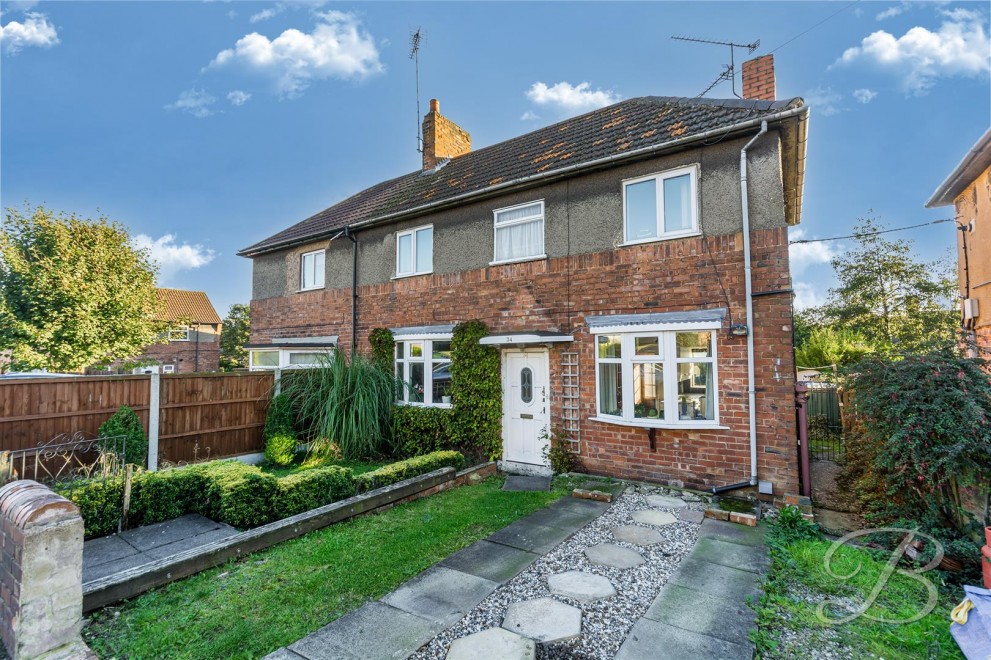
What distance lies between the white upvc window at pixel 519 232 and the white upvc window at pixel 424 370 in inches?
92.5

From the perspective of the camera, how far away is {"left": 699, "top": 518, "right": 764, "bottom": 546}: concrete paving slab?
5.11 metres

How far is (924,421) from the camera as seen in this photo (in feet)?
15.5

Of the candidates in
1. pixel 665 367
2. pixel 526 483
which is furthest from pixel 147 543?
pixel 665 367

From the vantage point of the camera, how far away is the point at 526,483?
774 cm

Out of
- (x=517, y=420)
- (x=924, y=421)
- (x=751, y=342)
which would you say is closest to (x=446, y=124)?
(x=517, y=420)

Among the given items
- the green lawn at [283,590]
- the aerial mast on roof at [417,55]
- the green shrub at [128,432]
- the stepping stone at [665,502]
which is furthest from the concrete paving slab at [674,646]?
the aerial mast on roof at [417,55]

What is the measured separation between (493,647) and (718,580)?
2.42m

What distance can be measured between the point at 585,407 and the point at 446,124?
1052cm

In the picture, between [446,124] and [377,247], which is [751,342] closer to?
[377,247]

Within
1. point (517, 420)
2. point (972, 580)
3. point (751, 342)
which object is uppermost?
point (751, 342)

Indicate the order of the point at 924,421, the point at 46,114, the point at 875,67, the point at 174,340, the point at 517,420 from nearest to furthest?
the point at 924,421 < the point at 517,420 < the point at 875,67 < the point at 46,114 < the point at 174,340

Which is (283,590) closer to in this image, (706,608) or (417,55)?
(706,608)

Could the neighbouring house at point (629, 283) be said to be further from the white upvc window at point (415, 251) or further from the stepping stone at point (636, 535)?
the stepping stone at point (636, 535)

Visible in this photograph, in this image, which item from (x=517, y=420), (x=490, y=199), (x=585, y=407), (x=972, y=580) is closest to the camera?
(x=972, y=580)
